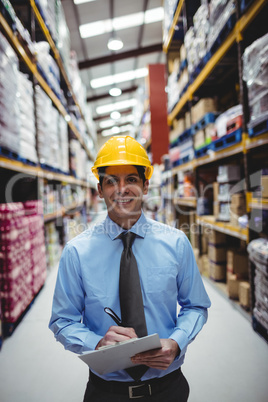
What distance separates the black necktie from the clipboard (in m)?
0.13

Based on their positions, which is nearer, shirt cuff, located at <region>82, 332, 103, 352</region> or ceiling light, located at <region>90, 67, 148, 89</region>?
shirt cuff, located at <region>82, 332, 103, 352</region>

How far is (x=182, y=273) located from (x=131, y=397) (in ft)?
1.99

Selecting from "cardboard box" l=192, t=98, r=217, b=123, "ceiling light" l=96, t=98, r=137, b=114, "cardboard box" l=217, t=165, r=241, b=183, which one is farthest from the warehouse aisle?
"ceiling light" l=96, t=98, r=137, b=114

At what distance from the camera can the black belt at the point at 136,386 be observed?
1.14 meters

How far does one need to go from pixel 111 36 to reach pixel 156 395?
9615 millimetres

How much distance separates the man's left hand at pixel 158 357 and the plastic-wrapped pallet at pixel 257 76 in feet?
6.10

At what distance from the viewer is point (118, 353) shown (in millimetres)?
902

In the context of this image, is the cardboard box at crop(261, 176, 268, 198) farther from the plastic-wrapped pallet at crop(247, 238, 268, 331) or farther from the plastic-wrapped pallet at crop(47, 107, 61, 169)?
the plastic-wrapped pallet at crop(47, 107, 61, 169)

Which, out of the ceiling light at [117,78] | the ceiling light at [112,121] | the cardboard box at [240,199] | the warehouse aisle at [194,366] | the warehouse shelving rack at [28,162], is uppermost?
the ceiling light at [112,121]

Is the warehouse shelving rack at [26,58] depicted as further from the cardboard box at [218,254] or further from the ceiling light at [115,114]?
the ceiling light at [115,114]

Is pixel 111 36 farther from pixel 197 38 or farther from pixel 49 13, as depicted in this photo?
pixel 197 38

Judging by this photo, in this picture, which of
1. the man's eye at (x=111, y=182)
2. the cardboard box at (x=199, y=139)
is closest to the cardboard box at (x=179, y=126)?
the cardboard box at (x=199, y=139)

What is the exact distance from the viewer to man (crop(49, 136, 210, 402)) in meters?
1.14

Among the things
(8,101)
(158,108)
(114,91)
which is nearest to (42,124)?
(8,101)
